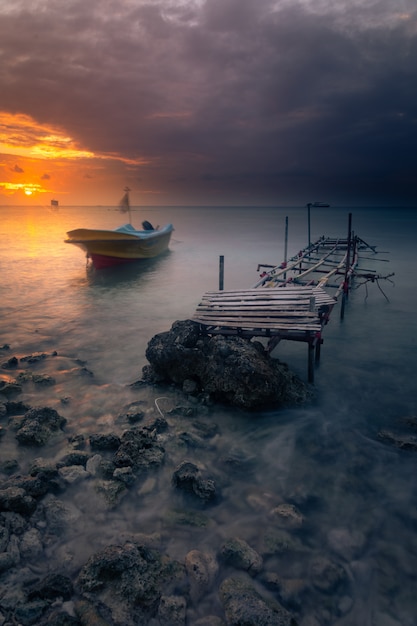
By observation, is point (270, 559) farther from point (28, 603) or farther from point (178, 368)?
point (178, 368)

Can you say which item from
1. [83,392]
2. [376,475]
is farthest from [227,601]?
[83,392]

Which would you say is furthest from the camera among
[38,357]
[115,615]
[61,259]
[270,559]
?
[61,259]

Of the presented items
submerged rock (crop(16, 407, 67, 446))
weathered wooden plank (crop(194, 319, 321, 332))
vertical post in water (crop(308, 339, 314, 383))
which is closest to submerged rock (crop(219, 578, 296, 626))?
submerged rock (crop(16, 407, 67, 446))

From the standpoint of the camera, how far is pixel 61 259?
28.9 metres

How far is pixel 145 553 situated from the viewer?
3.88 m

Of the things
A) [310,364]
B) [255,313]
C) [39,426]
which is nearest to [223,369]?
[255,313]

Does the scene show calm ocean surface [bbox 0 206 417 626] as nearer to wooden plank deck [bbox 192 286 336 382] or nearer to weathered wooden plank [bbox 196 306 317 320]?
wooden plank deck [bbox 192 286 336 382]

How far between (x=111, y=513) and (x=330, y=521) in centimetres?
271

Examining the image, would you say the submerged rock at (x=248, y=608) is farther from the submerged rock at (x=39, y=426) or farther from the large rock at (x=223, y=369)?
the submerged rock at (x=39, y=426)

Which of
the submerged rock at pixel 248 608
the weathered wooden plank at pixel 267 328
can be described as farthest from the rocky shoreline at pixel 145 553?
the weathered wooden plank at pixel 267 328

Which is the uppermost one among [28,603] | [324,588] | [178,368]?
[178,368]

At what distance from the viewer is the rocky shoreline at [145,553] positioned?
3.40m

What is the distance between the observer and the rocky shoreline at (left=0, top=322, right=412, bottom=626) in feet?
11.2

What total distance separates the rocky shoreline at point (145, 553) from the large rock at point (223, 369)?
0.84m
